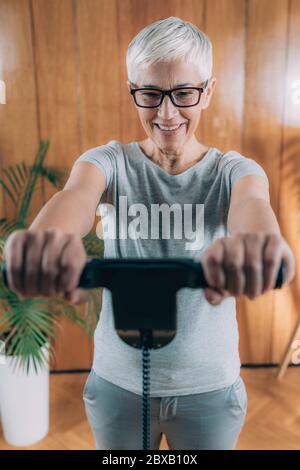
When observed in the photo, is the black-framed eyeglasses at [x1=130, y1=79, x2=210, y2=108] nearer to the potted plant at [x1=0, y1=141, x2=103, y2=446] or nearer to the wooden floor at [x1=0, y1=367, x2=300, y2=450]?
the potted plant at [x1=0, y1=141, x2=103, y2=446]

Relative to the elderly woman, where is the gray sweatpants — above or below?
below

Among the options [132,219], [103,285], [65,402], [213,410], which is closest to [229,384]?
[213,410]

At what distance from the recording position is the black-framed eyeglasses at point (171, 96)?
836mm

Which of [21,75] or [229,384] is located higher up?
[21,75]

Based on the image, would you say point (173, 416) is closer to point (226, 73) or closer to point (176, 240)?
point (176, 240)

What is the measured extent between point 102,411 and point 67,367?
5.44ft

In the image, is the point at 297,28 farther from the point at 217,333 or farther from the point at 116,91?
the point at 217,333

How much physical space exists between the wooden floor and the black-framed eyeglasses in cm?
156

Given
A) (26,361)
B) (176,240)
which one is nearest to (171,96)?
(176,240)

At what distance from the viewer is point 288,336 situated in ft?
8.13

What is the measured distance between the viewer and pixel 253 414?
2109mm

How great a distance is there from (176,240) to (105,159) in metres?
0.22

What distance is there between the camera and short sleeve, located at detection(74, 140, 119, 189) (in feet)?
2.84

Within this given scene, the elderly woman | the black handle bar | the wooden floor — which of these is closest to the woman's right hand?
the black handle bar
